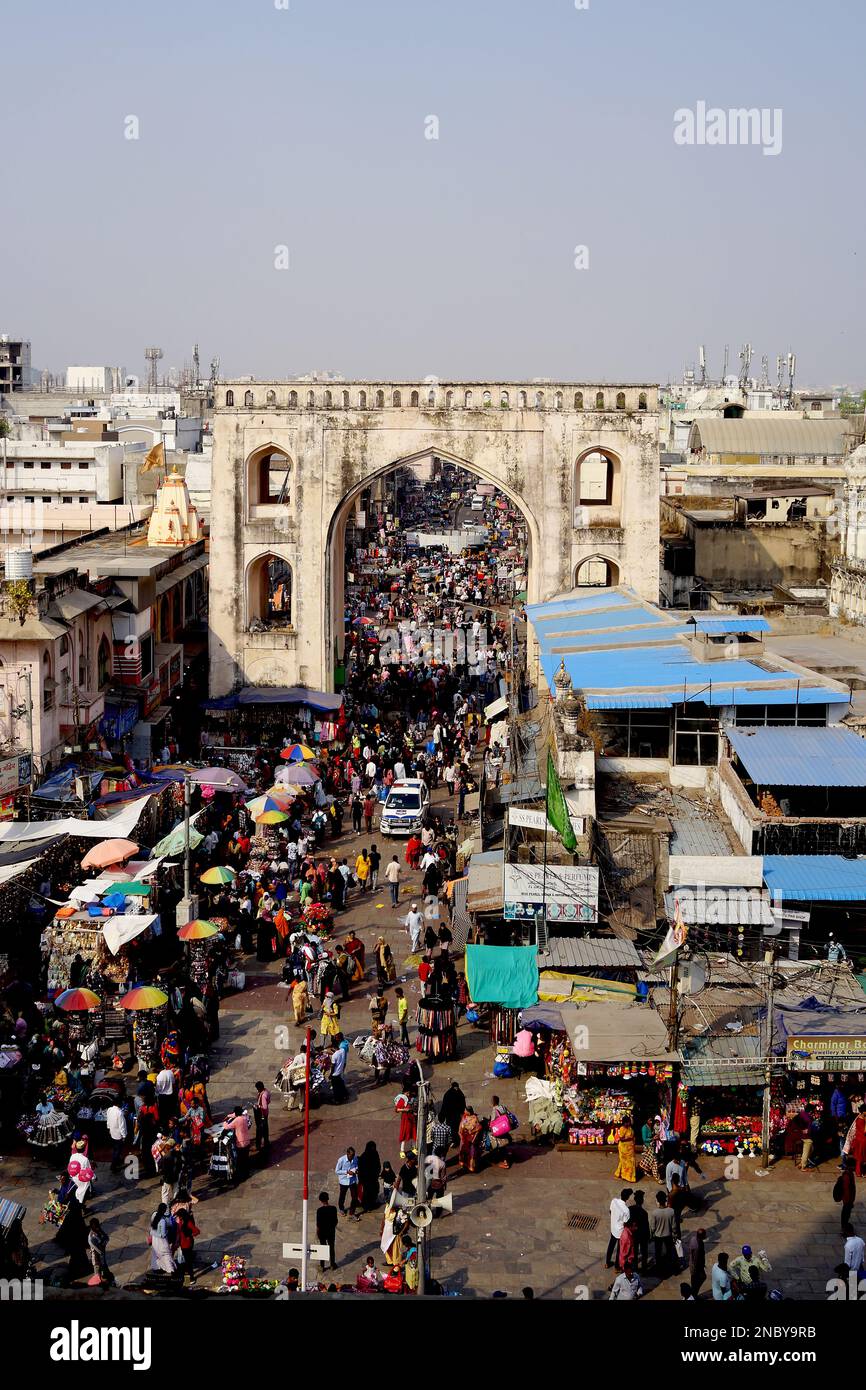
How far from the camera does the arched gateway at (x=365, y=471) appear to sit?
33812 millimetres

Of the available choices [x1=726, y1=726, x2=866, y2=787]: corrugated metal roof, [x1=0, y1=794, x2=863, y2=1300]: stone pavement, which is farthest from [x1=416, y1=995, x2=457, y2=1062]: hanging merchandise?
[x1=726, y1=726, x2=866, y2=787]: corrugated metal roof

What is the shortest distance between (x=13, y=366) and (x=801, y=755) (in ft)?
295

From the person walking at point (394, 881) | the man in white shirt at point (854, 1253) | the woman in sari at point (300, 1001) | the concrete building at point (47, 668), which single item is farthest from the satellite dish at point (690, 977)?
the concrete building at point (47, 668)

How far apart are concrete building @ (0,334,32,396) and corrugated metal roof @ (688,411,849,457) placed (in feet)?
183

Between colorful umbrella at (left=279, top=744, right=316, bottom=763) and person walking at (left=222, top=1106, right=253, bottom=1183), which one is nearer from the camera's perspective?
person walking at (left=222, top=1106, right=253, bottom=1183)

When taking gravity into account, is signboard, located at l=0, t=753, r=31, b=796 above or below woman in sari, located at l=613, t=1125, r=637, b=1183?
above

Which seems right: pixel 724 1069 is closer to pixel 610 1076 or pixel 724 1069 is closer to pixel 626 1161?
pixel 610 1076

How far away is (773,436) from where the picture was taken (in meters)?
57.5

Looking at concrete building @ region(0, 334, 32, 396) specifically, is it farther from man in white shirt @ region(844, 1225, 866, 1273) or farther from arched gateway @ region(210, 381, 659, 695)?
man in white shirt @ region(844, 1225, 866, 1273)

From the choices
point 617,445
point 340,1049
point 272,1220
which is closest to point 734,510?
point 617,445

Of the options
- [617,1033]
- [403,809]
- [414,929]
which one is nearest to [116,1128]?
[617,1033]

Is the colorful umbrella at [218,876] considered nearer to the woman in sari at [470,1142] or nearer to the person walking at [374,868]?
the person walking at [374,868]

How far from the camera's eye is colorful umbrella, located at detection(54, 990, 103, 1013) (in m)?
15.5

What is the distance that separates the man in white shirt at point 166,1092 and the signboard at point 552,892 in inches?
180
